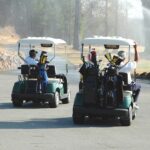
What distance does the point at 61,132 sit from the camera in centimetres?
1367

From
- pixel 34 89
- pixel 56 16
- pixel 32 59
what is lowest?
pixel 34 89

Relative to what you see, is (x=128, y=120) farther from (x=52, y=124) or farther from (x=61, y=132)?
(x=61, y=132)

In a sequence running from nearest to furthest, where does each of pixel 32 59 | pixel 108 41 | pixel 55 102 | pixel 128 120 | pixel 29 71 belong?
pixel 128 120, pixel 108 41, pixel 55 102, pixel 29 71, pixel 32 59

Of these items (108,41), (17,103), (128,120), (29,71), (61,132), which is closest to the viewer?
(61,132)

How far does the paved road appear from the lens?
11920 mm

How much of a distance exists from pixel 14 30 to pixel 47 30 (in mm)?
8983

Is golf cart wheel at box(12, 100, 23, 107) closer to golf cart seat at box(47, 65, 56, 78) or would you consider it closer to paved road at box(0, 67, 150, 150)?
paved road at box(0, 67, 150, 150)

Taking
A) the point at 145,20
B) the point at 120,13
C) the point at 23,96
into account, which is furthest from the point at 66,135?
the point at 120,13

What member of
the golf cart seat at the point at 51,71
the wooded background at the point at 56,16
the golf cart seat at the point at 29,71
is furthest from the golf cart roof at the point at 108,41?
the wooded background at the point at 56,16

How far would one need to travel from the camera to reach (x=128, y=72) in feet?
52.6

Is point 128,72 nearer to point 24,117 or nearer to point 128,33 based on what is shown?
point 24,117

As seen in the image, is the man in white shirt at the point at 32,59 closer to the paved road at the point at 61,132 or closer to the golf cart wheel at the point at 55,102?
the golf cart wheel at the point at 55,102

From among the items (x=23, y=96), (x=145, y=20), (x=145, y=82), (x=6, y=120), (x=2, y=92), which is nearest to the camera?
(x=6, y=120)

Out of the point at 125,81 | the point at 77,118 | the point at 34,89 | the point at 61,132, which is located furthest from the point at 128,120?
the point at 34,89
